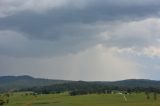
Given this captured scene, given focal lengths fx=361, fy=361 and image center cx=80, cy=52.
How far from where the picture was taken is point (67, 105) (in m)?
190

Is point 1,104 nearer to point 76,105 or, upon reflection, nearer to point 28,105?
point 76,105

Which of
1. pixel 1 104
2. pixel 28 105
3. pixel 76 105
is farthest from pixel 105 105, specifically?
pixel 28 105

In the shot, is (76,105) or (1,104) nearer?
(1,104)

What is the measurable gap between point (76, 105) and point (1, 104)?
159ft

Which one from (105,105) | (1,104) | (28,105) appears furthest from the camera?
(105,105)

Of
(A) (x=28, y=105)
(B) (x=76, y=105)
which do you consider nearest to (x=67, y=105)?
(B) (x=76, y=105)

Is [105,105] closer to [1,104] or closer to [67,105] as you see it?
[67,105]

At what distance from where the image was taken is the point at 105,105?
595ft

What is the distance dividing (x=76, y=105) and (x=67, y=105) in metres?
4.86

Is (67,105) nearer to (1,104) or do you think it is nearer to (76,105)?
(76,105)

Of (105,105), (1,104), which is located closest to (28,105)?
(1,104)

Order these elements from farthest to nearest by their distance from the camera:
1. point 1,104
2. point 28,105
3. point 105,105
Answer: point 105,105
point 1,104
point 28,105

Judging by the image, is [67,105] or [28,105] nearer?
[28,105]

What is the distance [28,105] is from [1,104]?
447ft
